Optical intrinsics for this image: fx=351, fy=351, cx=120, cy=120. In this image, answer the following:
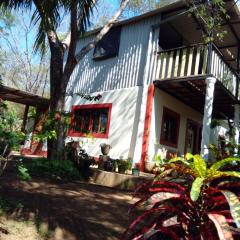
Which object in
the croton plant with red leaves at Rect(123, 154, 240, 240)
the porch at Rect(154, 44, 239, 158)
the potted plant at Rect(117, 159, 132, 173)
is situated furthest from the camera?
the potted plant at Rect(117, 159, 132, 173)

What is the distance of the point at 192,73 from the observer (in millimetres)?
11266

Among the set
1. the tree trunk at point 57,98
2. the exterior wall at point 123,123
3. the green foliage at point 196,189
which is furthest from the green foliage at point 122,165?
the green foliage at point 196,189

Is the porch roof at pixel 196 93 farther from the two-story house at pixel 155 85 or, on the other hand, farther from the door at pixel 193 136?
the door at pixel 193 136

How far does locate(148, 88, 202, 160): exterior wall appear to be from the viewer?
12133 millimetres

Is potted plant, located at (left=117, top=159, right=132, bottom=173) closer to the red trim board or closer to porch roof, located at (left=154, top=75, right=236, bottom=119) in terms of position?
the red trim board

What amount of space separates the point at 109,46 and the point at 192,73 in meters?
4.35

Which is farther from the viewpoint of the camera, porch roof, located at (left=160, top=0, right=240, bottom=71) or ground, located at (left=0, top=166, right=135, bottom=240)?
porch roof, located at (left=160, top=0, right=240, bottom=71)

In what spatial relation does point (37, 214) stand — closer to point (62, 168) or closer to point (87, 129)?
point (62, 168)

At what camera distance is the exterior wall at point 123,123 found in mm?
12102

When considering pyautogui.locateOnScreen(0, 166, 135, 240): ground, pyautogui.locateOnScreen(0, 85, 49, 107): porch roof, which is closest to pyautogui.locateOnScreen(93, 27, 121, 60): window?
pyautogui.locateOnScreen(0, 85, 49, 107): porch roof

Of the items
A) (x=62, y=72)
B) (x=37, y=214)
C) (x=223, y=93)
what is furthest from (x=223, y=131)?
(x=37, y=214)

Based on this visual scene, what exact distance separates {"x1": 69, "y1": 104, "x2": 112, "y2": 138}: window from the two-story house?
0.13ft

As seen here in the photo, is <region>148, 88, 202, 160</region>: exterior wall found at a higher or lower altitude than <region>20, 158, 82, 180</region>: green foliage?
higher

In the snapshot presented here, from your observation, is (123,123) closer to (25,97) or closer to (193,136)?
(193,136)
